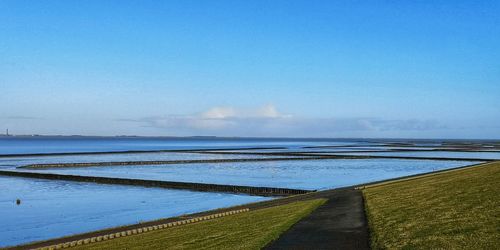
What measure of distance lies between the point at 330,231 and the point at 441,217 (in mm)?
4483

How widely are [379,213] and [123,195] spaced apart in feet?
113

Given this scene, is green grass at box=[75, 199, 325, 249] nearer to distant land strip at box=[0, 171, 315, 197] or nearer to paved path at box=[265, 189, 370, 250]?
paved path at box=[265, 189, 370, 250]

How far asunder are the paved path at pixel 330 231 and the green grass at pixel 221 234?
0.60 metres

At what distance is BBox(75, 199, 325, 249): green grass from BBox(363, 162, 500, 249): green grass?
4156 mm

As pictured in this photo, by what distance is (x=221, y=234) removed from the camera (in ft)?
70.4

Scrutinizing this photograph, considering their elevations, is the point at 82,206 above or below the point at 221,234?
below

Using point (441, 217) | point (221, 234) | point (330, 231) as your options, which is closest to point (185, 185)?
point (221, 234)

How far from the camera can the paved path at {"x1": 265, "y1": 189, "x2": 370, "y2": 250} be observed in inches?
674

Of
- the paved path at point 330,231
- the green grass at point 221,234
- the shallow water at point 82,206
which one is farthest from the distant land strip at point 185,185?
the green grass at point 221,234

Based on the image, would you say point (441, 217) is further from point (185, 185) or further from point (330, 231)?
point (185, 185)

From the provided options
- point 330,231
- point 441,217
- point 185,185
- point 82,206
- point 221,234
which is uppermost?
point 441,217

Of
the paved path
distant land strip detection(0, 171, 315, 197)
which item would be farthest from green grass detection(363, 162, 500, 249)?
distant land strip detection(0, 171, 315, 197)

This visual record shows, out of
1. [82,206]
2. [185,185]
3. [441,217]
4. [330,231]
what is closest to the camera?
[441,217]

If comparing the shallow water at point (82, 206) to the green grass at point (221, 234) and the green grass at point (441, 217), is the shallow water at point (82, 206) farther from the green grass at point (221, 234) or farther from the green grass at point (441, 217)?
the green grass at point (441, 217)
